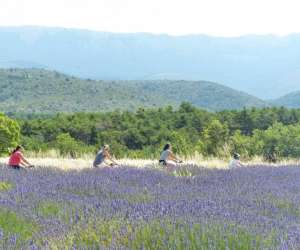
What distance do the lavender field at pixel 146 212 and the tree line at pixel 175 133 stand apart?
9.91 metres

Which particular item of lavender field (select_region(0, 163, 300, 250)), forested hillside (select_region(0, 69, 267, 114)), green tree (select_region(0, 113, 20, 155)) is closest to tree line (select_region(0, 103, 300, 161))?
green tree (select_region(0, 113, 20, 155))

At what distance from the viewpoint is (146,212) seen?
203 inches

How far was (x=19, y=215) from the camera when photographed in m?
5.47

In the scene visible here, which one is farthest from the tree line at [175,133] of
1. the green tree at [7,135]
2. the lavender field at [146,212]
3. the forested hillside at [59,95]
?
the forested hillside at [59,95]

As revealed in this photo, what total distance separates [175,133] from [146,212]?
59.0 ft

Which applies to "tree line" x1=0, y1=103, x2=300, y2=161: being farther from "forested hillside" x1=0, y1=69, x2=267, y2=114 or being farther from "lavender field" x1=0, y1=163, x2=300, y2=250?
"forested hillside" x1=0, y1=69, x2=267, y2=114

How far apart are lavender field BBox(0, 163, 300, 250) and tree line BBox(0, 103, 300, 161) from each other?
991 centimetres

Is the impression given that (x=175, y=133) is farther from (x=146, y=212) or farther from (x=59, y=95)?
(x=59, y=95)

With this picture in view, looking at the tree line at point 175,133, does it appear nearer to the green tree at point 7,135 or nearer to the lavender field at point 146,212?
the green tree at point 7,135

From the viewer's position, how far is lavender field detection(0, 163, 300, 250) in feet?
13.9

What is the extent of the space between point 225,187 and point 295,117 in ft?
68.1

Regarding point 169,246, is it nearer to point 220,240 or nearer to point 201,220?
point 220,240

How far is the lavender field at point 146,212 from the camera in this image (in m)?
4.25

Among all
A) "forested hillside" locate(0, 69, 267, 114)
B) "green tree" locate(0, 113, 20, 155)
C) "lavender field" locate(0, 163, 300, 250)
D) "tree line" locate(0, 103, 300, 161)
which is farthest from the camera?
"forested hillside" locate(0, 69, 267, 114)
